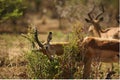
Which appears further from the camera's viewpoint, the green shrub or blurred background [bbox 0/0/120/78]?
blurred background [bbox 0/0/120/78]

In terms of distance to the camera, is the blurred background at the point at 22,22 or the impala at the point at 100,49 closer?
the impala at the point at 100,49

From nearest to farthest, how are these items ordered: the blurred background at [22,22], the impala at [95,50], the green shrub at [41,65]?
the green shrub at [41,65]
the impala at [95,50]
the blurred background at [22,22]

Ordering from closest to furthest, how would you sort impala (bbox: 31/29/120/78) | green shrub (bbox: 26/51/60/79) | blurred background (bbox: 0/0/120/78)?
green shrub (bbox: 26/51/60/79), impala (bbox: 31/29/120/78), blurred background (bbox: 0/0/120/78)

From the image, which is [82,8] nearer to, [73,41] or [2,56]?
[2,56]

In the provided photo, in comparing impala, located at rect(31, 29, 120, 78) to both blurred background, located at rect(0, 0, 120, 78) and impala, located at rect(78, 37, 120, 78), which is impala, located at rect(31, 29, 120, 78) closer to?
impala, located at rect(78, 37, 120, 78)

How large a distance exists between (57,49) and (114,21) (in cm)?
792

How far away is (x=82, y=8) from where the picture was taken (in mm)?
13375

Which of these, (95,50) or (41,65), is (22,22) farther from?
(41,65)

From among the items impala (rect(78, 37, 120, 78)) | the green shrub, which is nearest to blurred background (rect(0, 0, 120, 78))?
the green shrub

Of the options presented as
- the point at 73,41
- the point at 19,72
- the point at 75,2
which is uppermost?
the point at 75,2

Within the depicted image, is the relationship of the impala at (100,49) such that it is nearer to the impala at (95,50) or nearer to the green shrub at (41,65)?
the impala at (95,50)

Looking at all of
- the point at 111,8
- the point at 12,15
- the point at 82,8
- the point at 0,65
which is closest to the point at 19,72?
the point at 0,65

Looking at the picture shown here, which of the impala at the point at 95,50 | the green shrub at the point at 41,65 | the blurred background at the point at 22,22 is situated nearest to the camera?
the green shrub at the point at 41,65

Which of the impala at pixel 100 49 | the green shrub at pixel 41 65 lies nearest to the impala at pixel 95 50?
the impala at pixel 100 49
